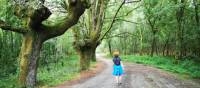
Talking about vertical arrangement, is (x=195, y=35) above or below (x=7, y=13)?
below

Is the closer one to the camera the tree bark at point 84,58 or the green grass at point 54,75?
the green grass at point 54,75

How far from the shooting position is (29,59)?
14375 mm

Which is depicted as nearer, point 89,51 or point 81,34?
point 89,51

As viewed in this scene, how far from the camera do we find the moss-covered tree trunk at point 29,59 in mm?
14320

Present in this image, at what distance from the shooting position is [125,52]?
76.6m

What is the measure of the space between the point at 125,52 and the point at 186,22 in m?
41.5

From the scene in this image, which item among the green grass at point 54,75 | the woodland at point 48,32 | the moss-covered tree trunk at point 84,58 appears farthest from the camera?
the moss-covered tree trunk at point 84,58

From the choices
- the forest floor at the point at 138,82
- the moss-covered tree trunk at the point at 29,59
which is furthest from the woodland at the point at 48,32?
the forest floor at the point at 138,82

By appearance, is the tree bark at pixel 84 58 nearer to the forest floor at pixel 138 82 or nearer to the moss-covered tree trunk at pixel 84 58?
the moss-covered tree trunk at pixel 84 58

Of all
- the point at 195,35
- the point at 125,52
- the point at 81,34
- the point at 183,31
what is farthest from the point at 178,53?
the point at 125,52

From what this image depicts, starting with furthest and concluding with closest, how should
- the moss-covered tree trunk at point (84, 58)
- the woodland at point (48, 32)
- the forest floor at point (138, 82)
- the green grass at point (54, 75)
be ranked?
the moss-covered tree trunk at point (84, 58) → the green grass at point (54, 75) → the forest floor at point (138, 82) → the woodland at point (48, 32)

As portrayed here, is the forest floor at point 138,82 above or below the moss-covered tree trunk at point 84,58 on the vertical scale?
below

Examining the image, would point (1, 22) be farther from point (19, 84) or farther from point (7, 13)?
point (7, 13)

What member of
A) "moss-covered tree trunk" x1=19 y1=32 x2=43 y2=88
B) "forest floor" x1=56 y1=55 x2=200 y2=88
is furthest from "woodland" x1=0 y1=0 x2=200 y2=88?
"forest floor" x1=56 y1=55 x2=200 y2=88
